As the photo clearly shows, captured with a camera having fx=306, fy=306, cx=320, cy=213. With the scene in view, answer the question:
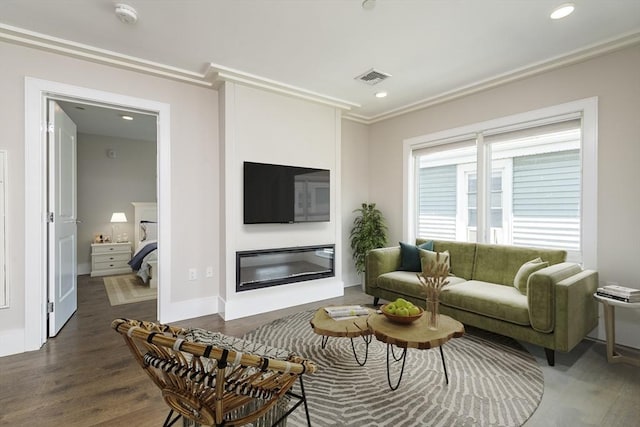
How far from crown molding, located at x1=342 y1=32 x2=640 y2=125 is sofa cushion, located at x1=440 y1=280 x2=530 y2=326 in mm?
2246

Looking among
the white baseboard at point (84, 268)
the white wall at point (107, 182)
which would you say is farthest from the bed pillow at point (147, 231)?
the white baseboard at point (84, 268)

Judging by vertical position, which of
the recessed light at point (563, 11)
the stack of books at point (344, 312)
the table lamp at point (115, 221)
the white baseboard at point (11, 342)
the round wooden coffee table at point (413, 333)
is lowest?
the white baseboard at point (11, 342)

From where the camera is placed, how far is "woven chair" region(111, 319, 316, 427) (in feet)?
3.55

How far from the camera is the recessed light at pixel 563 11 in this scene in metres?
2.24

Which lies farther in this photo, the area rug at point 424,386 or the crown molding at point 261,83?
the crown molding at point 261,83

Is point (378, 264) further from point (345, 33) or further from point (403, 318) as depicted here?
point (345, 33)

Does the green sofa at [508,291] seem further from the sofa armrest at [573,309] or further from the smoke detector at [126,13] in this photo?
the smoke detector at [126,13]

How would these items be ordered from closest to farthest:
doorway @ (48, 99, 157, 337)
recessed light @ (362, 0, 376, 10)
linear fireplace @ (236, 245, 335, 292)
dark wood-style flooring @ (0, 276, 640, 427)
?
dark wood-style flooring @ (0, 276, 640, 427) < recessed light @ (362, 0, 376, 10) < linear fireplace @ (236, 245, 335, 292) < doorway @ (48, 99, 157, 337)

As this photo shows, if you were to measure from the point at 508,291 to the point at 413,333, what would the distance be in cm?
152

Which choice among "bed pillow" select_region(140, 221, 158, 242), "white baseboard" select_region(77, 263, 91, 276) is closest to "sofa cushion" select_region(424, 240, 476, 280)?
"bed pillow" select_region(140, 221, 158, 242)

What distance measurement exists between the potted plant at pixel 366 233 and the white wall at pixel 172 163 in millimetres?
2112

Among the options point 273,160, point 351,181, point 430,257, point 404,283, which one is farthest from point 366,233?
point 273,160

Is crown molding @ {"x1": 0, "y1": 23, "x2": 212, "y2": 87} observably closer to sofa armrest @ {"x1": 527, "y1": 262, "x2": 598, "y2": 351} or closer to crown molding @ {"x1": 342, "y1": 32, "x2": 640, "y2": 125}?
crown molding @ {"x1": 342, "y1": 32, "x2": 640, "y2": 125}

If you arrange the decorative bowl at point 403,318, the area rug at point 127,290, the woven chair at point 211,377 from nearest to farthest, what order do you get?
the woven chair at point 211,377
the decorative bowl at point 403,318
the area rug at point 127,290
